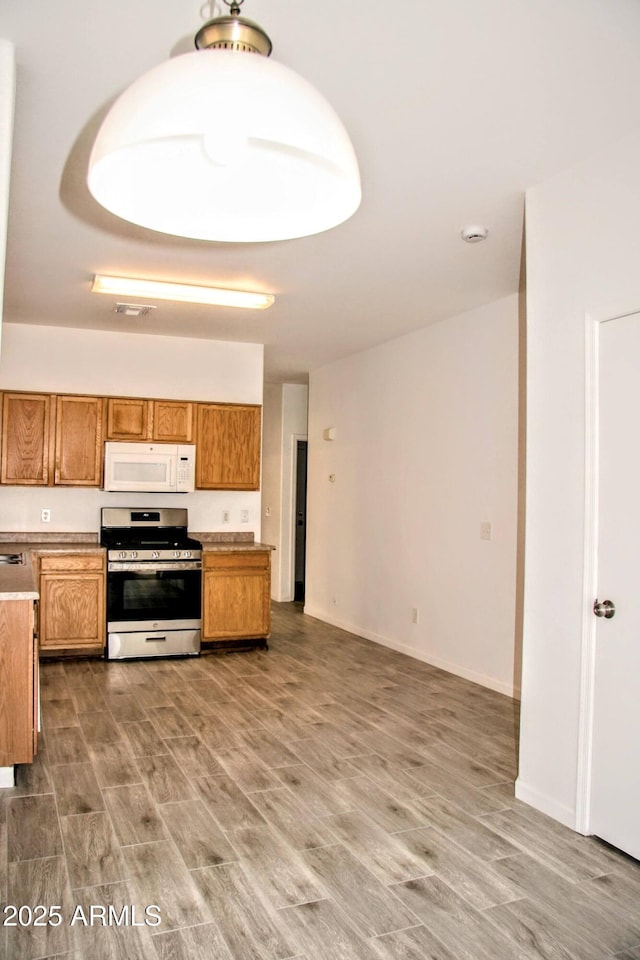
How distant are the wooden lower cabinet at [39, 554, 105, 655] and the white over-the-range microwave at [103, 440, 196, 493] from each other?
0.69 meters

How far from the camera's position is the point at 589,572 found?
2941 millimetres

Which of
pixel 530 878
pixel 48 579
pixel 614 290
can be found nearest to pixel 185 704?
pixel 48 579

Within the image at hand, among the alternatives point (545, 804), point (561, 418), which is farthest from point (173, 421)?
point (545, 804)

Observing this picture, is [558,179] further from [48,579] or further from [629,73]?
[48,579]

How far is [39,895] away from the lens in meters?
2.45

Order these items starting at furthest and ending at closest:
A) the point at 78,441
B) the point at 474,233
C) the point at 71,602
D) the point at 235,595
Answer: the point at 235,595
the point at 78,441
the point at 71,602
the point at 474,233

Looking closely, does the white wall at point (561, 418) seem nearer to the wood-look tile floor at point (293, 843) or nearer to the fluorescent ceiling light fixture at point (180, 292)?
the wood-look tile floor at point (293, 843)

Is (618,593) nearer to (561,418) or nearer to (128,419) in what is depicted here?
(561,418)

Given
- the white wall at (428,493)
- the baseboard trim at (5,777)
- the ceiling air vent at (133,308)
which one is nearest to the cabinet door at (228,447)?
the white wall at (428,493)

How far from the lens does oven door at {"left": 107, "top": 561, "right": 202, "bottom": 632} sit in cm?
578

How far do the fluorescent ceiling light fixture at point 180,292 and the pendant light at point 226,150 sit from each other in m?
3.21

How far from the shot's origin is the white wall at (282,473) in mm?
8711

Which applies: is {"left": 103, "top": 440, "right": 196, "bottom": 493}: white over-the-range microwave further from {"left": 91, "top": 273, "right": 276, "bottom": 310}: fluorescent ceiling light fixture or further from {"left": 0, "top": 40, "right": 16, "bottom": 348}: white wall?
{"left": 0, "top": 40, "right": 16, "bottom": 348}: white wall

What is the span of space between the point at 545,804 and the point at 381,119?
2.79m
